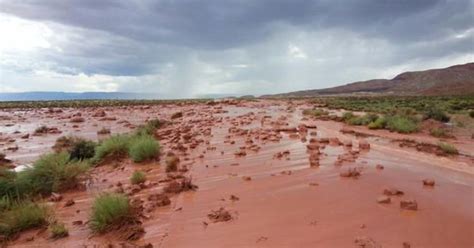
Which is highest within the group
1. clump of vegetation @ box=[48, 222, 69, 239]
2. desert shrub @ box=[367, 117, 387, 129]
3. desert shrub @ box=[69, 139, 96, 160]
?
desert shrub @ box=[367, 117, 387, 129]

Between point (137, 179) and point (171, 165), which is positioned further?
point (171, 165)

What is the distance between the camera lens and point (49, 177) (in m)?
9.08

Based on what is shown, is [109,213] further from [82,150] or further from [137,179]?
[82,150]

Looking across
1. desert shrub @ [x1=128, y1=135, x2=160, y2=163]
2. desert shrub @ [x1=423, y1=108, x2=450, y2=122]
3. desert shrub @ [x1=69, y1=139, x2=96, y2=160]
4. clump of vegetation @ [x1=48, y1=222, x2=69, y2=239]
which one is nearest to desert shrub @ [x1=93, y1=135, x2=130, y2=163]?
desert shrub @ [x1=69, y1=139, x2=96, y2=160]

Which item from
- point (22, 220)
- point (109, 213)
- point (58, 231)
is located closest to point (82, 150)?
point (22, 220)

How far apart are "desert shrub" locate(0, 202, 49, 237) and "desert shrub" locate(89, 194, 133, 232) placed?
3.49 feet

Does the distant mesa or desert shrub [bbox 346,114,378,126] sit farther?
the distant mesa

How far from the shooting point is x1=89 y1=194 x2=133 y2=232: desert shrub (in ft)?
19.7

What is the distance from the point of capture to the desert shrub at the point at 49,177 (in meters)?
8.79

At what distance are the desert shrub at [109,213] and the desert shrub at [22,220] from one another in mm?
1065

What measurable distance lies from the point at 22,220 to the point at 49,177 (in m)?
2.72

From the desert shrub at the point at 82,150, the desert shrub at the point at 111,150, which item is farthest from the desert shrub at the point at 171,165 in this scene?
the desert shrub at the point at 82,150

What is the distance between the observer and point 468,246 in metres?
4.84

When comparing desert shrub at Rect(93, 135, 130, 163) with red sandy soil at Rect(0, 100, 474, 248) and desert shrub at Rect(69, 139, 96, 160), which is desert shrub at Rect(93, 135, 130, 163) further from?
red sandy soil at Rect(0, 100, 474, 248)
